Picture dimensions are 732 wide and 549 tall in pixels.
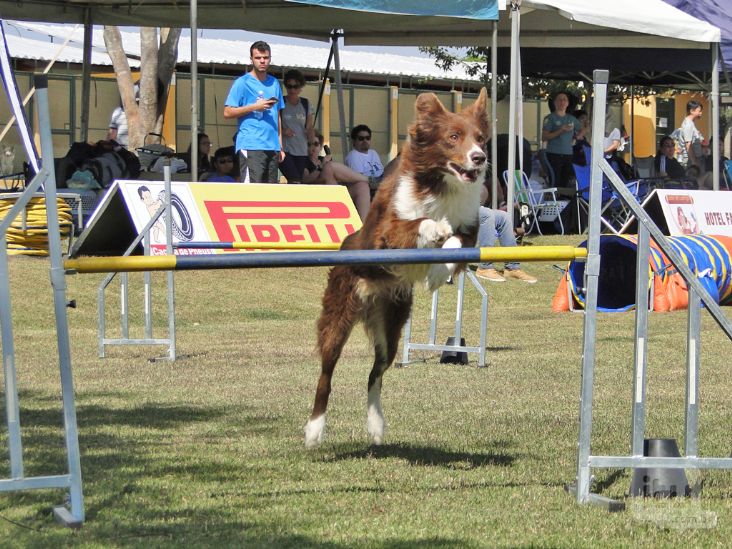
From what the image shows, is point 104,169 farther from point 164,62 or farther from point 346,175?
point 164,62

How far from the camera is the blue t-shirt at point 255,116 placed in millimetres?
14133

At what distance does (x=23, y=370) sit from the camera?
30.2 feet

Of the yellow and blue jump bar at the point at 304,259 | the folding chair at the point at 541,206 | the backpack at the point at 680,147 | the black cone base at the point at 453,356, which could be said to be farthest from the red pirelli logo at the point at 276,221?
the backpack at the point at 680,147

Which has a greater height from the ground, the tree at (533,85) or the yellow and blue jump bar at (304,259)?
the tree at (533,85)

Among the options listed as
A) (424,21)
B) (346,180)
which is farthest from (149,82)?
(346,180)

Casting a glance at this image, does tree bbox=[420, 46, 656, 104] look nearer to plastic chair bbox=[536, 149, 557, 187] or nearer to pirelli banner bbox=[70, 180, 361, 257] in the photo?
plastic chair bbox=[536, 149, 557, 187]

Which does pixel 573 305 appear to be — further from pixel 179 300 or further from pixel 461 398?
pixel 461 398

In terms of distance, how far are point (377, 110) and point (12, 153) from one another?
1143 cm

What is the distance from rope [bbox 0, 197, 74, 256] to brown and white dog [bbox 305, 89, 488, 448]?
875cm

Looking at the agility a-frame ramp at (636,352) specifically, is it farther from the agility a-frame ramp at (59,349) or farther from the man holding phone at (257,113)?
the man holding phone at (257,113)

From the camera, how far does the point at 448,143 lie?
21.5ft

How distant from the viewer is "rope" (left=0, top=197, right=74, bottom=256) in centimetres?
1466

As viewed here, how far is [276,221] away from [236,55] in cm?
1989

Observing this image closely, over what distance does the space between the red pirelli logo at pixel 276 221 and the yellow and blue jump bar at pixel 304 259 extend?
8.32 metres
